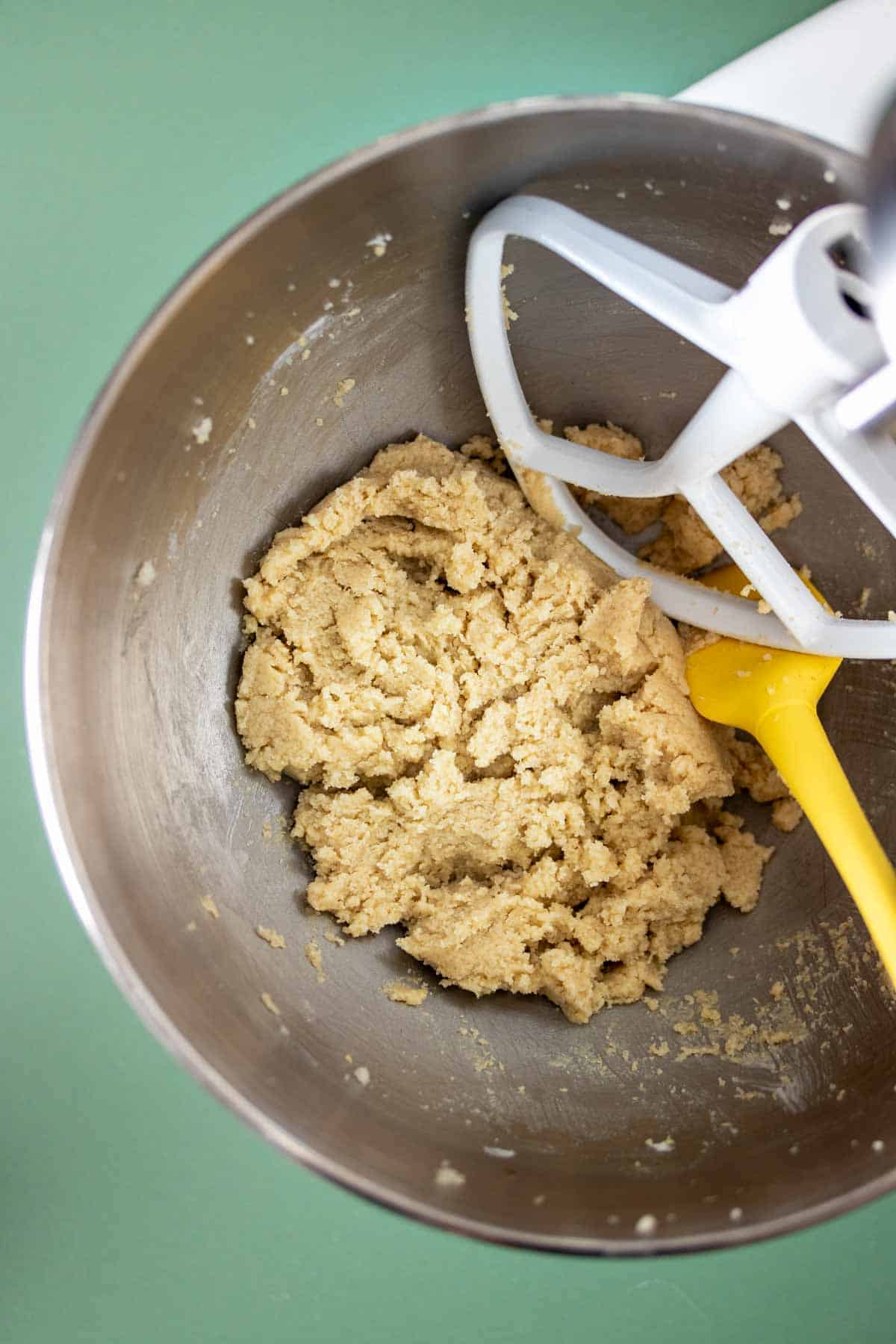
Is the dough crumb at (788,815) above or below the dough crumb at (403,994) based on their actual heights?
below

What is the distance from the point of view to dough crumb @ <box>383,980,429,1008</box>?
107cm

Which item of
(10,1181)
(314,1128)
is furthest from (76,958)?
(314,1128)

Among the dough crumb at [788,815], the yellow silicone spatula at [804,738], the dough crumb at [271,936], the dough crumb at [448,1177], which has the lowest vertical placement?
the dough crumb at [788,815]

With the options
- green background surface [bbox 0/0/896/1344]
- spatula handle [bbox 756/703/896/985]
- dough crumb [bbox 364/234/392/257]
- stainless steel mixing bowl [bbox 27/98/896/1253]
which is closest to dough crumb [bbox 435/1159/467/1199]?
stainless steel mixing bowl [bbox 27/98/896/1253]

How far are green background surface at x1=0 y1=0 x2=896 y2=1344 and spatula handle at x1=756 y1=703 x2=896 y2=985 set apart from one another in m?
0.51

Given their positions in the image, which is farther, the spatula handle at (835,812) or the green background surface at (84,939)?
the green background surface at (84,939)

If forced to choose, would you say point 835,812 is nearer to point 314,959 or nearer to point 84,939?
point 314,959

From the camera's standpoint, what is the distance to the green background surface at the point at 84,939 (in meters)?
1.14

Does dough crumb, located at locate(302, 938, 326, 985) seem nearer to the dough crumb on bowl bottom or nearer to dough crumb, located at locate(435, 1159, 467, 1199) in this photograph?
the dough crumb on bowl bottom

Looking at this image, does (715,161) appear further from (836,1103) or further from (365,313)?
(836,1103)

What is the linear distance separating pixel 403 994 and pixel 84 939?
0.36 metres

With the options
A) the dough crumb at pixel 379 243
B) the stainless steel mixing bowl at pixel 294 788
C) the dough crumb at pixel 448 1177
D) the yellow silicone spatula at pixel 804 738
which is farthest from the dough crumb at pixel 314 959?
the dough crumb at pixel 379 243

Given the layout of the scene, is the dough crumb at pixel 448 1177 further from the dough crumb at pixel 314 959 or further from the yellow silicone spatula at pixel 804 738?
the yellow silicone spatula at pixel 804 738

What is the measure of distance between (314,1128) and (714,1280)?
23.3 inches
